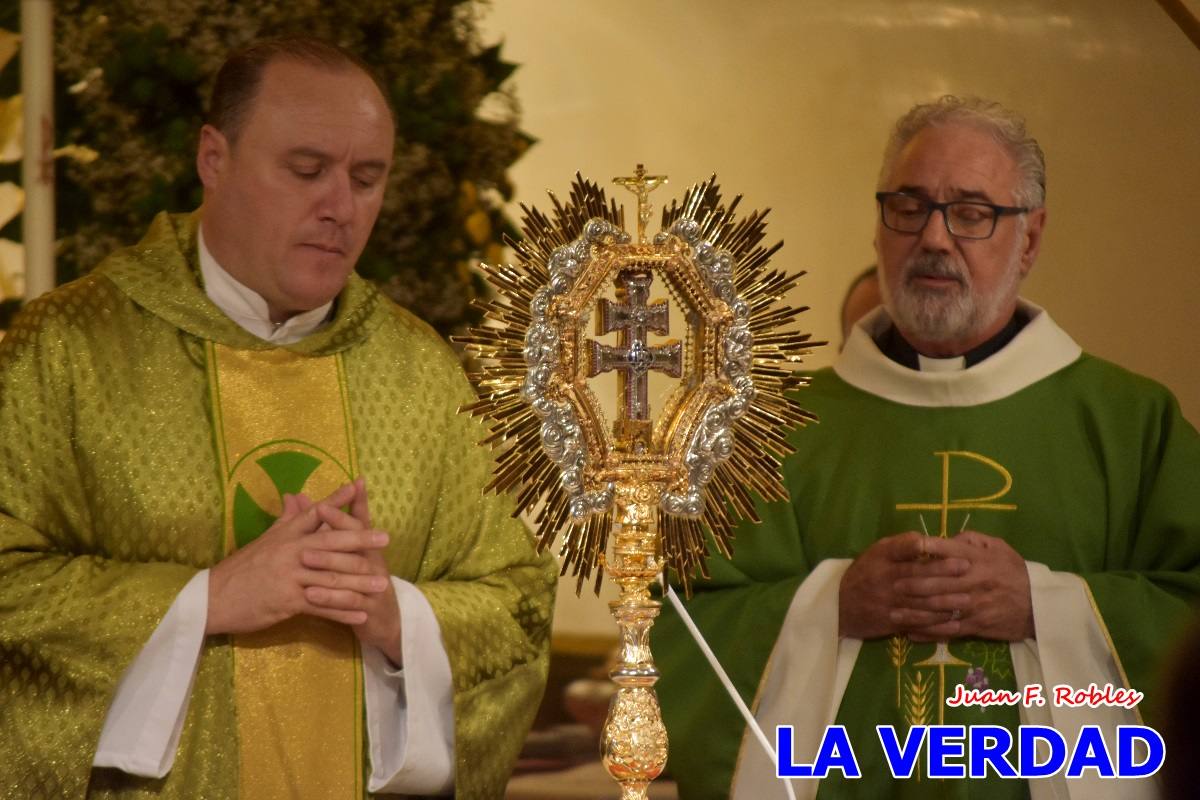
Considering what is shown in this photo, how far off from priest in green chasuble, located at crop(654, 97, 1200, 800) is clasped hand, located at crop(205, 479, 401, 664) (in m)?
1.02

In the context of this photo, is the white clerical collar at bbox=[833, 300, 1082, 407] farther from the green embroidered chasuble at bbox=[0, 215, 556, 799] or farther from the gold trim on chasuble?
the gold trim on chasuble

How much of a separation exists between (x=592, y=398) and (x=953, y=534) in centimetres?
133

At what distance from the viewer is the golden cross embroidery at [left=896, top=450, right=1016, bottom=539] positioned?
154 inches

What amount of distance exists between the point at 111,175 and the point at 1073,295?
2.90 m

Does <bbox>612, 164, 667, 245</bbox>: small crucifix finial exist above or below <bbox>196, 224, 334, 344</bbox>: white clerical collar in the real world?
above

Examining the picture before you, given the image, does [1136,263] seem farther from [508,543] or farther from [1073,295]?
[508,543]

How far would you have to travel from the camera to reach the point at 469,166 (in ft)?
15.7

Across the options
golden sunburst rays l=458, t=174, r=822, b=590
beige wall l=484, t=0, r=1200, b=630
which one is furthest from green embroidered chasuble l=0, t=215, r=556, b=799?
beige wall l=484, t=0, r=1200, b=630

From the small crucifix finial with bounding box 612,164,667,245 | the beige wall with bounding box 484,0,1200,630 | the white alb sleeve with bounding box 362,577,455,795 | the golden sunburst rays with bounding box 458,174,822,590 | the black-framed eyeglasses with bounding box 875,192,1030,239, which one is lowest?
the white alb sleeve with bounding box 362,577,455,795

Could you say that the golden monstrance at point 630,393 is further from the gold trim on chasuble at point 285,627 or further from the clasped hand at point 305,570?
the gold trim on chasuble at point 285,627

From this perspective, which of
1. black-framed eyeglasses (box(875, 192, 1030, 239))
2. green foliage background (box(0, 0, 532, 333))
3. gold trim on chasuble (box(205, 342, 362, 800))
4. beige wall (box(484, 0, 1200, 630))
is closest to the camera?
gold trim on chasuble (box(205, 342, 362, 800))

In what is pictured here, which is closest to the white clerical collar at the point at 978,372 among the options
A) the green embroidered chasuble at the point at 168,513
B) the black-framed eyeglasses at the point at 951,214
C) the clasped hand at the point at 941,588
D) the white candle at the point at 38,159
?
the black-framed eyeglasses at the point at 951,214

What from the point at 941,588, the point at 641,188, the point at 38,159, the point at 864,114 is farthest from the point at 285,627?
the point at 864,114

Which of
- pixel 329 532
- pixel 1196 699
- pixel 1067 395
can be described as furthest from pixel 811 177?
pixel 1196 699
